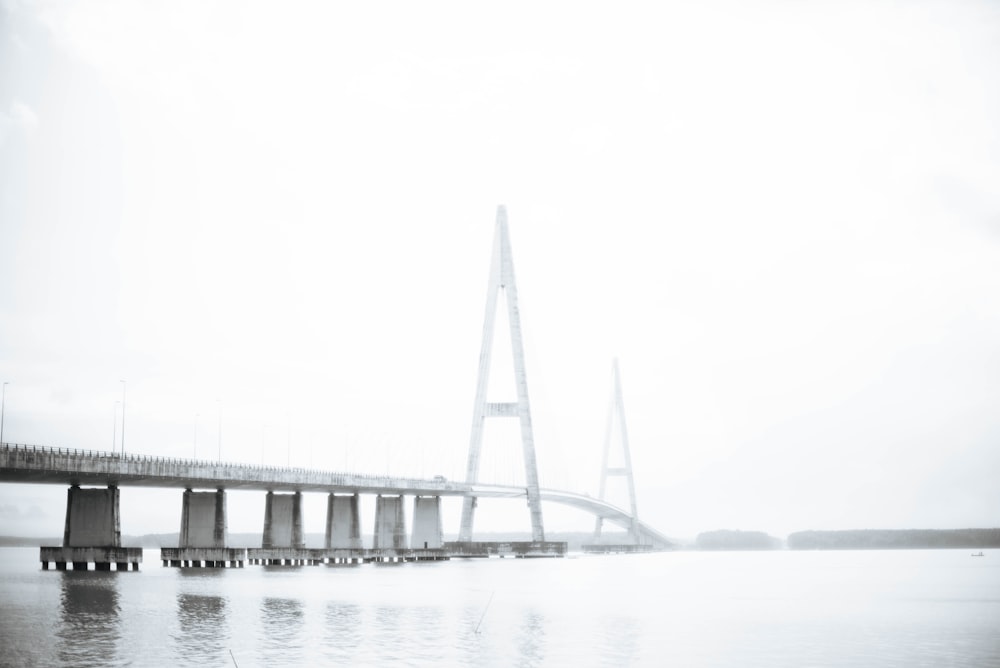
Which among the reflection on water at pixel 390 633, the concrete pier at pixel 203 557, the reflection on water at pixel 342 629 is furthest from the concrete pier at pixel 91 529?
the reflection on water at pixel 390 633

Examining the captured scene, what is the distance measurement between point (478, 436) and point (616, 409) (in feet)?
202

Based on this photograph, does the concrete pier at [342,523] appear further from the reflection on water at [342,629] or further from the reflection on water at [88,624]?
the reflection on water at [342,629]

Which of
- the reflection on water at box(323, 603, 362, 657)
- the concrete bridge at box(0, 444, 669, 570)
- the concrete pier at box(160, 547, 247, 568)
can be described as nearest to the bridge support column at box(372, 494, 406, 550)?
the concrete bridge at box(0, 444, 669, 570)

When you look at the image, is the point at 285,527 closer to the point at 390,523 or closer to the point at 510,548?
the point at 390,523

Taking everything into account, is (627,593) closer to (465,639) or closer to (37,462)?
(465,639)

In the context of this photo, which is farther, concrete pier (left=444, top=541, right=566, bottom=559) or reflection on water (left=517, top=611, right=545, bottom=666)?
concrete pier (left=444, top=541, right=566, bottom=559)

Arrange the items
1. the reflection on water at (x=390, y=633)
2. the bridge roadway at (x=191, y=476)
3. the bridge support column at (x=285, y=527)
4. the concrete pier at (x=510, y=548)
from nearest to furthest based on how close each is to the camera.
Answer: the reflection on water at (x=390, y=633)
the bridge roadway at (x=191, y=476)
the bridge support column at (x=285, y=527)
the concrete pier at (x=510, y=548)

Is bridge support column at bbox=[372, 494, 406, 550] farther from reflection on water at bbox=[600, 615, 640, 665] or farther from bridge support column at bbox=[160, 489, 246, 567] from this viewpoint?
reflection on water at bbox=[600, 615, 640, 665]

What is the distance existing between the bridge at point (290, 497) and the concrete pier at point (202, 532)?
0.08m

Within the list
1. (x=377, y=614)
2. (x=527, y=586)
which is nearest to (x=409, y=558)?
(x=527, y=586)

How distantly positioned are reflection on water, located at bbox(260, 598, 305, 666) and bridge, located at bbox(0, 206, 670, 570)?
3160 cm

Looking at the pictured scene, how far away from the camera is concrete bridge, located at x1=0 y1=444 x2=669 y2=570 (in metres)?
76.4

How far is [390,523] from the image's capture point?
374 ft

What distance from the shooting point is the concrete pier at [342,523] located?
358 feet
